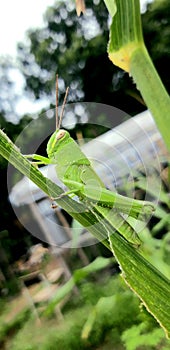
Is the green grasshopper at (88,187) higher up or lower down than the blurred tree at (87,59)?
lower down

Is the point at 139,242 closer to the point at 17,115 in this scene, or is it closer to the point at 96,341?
the point at 96,341

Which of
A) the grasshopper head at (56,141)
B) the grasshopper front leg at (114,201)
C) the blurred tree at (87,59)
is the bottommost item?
the grasshopper front leg at (114,201)

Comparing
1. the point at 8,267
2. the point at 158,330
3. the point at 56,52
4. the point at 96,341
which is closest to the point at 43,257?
the point at 8,267

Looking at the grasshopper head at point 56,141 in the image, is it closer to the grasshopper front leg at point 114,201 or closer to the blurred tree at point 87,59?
the grasshopper front leg at point 114,201

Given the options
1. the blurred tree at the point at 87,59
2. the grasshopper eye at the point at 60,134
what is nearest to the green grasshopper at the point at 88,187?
the grasshopper eye at the point at 60,134

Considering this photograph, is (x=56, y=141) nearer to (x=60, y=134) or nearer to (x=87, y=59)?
(x=60, y=134)

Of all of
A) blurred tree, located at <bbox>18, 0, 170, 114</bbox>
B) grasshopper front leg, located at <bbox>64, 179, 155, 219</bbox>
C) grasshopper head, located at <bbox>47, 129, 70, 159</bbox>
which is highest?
blurred tree, located at <bbox>18, 0, 170, 114</bbox>

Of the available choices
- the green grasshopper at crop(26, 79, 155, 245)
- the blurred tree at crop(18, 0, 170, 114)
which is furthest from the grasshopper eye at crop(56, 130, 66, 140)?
the blurred tree at crop(18, 0, 170, 114)

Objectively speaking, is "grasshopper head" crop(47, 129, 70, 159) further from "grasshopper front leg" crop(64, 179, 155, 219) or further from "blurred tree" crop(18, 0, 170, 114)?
"blurred tree" crop(18, 0, 170, 114)
